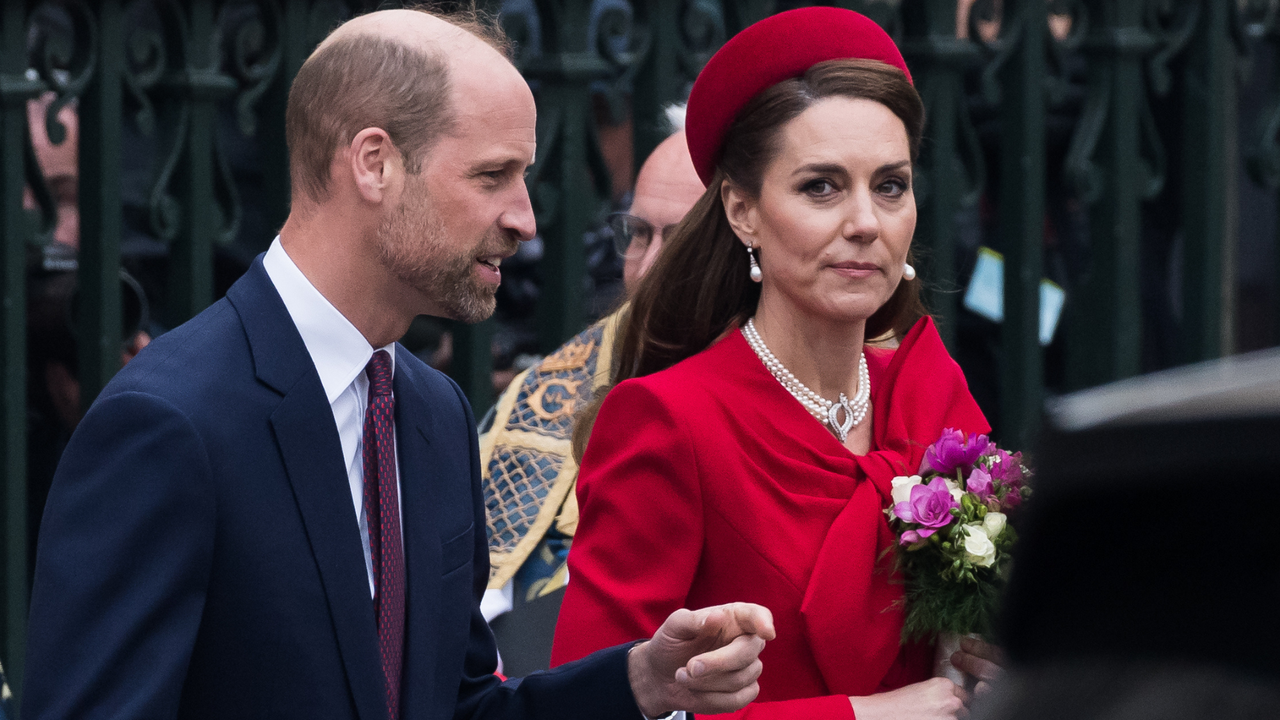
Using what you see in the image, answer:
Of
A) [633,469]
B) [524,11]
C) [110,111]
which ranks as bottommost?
[633,469]

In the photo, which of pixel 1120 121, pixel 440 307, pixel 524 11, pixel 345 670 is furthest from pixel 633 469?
pixel 1120 121

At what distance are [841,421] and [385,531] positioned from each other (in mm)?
939

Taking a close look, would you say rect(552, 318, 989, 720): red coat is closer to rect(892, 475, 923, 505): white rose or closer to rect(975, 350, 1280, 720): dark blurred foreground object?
rect(892, 475, 923, 505): white rose

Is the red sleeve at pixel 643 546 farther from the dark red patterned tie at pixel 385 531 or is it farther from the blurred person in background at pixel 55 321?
the blurred person in background at pixel 55 321

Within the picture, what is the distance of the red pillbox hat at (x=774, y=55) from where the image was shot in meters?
2.89

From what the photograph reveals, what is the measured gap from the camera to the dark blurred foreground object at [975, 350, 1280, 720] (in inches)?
44.0

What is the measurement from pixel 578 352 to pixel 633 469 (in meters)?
1.07

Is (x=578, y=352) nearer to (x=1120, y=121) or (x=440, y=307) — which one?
(x=440, y=307)

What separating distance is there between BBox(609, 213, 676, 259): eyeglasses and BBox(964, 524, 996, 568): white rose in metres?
1.34

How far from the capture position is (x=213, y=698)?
83.0 inches

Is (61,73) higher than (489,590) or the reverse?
higher

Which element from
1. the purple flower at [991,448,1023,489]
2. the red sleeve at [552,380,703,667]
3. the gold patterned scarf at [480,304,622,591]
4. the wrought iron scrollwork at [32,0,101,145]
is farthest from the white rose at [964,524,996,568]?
the wrought iron scrollwork at [32,0,101,145]

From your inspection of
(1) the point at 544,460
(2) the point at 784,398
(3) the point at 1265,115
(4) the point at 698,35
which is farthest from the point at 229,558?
(3) the point at 1265,115

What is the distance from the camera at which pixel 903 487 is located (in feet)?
9.02
